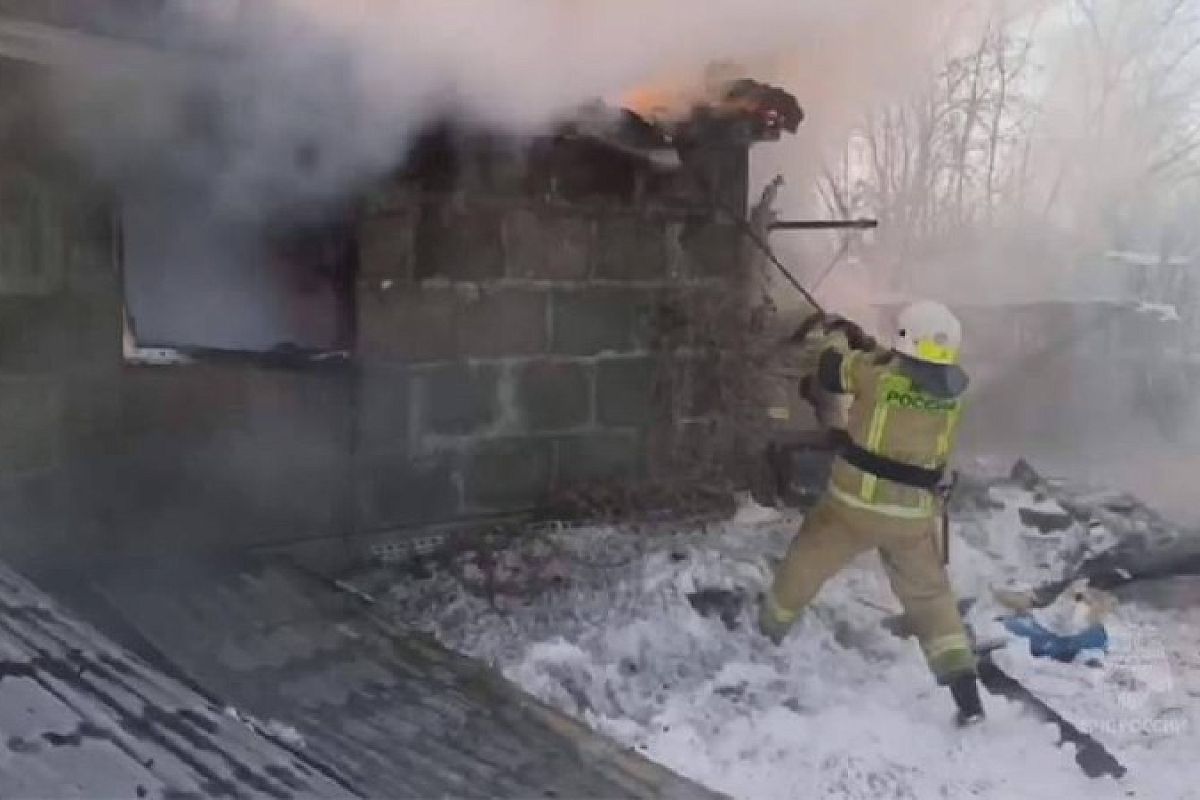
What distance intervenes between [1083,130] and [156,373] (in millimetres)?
10943

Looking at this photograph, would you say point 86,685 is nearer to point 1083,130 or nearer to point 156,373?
point 156,373

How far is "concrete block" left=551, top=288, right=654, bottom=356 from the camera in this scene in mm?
5715

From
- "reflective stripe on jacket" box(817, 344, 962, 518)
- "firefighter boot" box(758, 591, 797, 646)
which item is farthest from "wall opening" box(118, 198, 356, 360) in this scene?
"reflective stripe on jacket" box(817, 344, 962, 518)

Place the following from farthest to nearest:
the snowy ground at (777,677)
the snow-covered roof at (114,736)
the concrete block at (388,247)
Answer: the concrete block at (388,247), the snowy ground at (777,677), the snow-covered roof at (114,736)

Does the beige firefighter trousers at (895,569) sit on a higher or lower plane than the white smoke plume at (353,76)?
lower

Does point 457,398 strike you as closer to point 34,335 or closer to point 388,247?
point 388,247

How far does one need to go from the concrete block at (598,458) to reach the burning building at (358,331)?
0.01 metres

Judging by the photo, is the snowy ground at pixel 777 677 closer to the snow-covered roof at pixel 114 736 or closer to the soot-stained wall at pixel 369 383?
the soot-stained wall at pixel 369 383

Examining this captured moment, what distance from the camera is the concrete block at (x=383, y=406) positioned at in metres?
5.09

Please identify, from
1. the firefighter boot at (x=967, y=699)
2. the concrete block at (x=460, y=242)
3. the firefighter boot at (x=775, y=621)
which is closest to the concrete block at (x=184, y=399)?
the concrete block at (x=460, y=242)

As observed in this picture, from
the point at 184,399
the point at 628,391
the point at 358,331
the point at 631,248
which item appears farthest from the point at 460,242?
the point at 184,399

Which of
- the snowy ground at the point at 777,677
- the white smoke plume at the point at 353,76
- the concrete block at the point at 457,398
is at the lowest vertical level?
the snowy ground at the point at 777,677

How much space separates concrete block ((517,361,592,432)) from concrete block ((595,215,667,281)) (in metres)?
0.49

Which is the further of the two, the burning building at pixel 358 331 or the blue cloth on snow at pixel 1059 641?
the blue cloth on snow at pixel 1059 641
